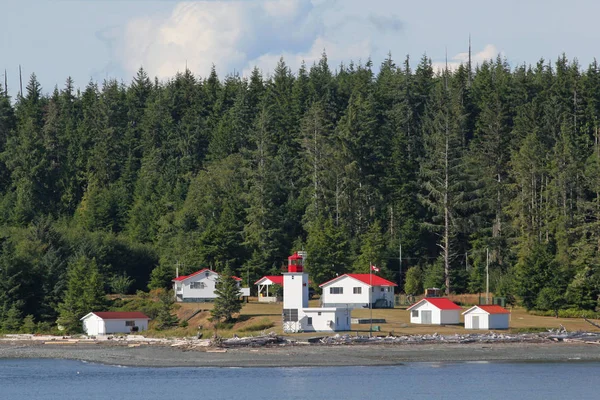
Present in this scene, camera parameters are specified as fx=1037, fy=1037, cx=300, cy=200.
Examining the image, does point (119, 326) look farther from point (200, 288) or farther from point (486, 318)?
point (486, 318)

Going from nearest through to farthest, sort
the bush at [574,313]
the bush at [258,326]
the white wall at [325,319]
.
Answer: the white wall at [325,319] → the bush at [258,326] → the bush at [574,313]

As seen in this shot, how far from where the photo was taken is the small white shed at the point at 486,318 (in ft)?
243

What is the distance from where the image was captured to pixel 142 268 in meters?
107

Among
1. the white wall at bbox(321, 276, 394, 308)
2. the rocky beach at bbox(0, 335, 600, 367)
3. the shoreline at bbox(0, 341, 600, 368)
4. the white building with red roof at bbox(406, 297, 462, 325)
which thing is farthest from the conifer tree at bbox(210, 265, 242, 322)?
the white building with red roof at bbox(406, 297, 462, 325)

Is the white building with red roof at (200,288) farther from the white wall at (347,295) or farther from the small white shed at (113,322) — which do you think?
the white wall at (347,295)

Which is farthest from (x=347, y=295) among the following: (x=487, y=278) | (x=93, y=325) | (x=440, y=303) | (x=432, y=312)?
(x=93, y=325)

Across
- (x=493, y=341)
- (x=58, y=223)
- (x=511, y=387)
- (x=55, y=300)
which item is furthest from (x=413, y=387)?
(x=58, y=223)

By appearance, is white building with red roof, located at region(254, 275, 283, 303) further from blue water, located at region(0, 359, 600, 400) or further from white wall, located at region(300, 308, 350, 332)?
blue water, located at region(0, 359, 600, 400)

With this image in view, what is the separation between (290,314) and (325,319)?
2513 mm

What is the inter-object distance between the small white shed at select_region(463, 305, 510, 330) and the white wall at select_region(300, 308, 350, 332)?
29.8 ft

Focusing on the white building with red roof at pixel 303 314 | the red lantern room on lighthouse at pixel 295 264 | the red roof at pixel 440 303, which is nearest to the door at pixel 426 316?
the red roof at pixel 440 303

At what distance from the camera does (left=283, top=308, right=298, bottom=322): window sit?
73.2 m

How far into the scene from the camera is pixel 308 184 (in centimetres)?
11688

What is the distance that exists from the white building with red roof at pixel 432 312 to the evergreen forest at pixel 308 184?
907cm
